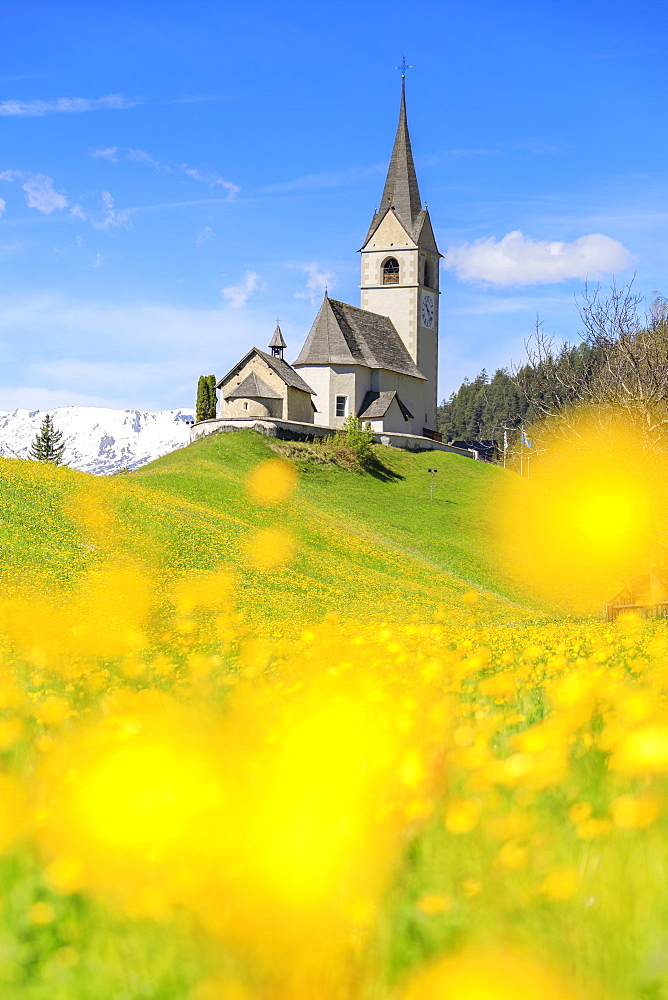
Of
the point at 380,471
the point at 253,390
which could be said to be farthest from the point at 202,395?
the point at 380,471

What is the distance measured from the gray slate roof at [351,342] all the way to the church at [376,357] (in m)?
0.08

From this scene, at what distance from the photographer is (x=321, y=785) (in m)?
3.93

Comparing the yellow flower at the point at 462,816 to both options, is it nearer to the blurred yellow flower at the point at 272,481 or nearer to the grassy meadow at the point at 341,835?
the grassy meadow at the point at 341,835

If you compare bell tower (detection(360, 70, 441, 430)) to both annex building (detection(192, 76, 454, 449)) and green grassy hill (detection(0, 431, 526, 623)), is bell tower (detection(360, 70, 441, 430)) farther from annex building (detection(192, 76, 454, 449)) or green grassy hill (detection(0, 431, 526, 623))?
green grassy hill (detection(0, 431, 526, 623))

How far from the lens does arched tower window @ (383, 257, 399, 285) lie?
7244cm

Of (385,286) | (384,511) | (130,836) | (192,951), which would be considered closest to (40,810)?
(130,836)

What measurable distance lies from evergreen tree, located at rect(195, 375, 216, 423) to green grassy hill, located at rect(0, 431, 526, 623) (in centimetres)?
2900

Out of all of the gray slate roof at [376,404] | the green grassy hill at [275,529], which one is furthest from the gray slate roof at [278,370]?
the green grassy hill at [275,529]

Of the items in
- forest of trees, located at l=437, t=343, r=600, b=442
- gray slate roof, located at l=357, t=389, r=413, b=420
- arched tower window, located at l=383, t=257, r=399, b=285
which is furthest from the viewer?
forest of trees, located at l=437, t=343, r=600, b=442

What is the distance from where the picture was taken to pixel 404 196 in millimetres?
72438

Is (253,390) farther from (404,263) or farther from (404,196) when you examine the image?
(404,196)

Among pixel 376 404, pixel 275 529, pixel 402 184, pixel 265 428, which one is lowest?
pixel 275 529

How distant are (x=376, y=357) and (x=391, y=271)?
410 inches

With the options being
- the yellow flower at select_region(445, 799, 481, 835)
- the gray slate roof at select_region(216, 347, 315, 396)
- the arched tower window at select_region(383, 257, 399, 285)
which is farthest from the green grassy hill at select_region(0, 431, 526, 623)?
the arched tower window at select_region(383, 257, 399, 285)
